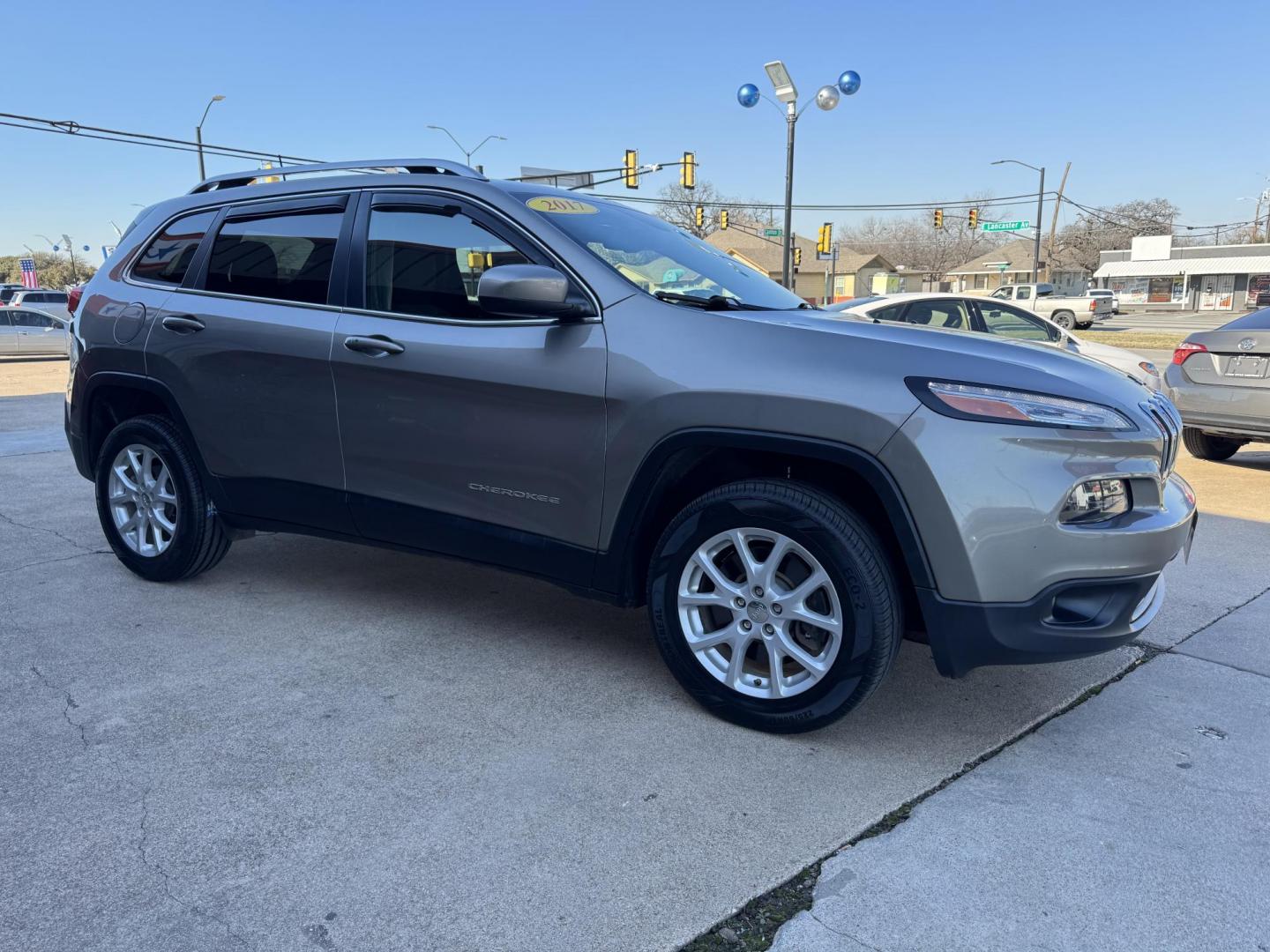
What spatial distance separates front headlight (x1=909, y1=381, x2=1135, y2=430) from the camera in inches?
108

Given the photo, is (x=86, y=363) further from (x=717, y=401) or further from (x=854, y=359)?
(x=854, y=359)

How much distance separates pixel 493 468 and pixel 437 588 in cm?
Result: 139

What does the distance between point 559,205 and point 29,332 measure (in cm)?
2526

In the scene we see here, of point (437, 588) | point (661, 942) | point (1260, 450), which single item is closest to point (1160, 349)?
point (1260, 450)

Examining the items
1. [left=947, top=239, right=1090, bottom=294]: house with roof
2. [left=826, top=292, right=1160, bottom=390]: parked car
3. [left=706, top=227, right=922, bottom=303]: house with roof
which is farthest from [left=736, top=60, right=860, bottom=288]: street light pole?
[left=947, top=239, right=1090, bottom=294]: house with roof

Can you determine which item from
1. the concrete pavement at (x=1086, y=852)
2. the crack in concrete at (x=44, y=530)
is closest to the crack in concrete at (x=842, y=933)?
the concrete pavement at (x=1086, y=852)

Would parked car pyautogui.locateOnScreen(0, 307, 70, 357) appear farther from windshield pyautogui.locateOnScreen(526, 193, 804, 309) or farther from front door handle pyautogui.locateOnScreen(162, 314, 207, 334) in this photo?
windshield pyautogui.locateOnScreen(526, 193, 804, 309)

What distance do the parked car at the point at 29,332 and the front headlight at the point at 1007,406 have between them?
84.1 ft

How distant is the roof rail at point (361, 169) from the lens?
3738 mm

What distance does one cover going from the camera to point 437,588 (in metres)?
4.64

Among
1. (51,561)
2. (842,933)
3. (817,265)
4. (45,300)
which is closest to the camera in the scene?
(842,933)

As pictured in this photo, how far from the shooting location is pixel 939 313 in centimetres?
944

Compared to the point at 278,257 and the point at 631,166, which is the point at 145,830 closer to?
the point at 278,257

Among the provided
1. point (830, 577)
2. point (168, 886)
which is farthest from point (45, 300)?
point (830, 577)
